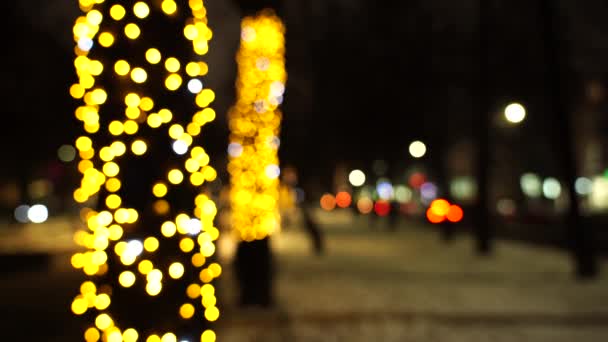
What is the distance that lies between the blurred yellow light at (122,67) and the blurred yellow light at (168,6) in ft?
1.22

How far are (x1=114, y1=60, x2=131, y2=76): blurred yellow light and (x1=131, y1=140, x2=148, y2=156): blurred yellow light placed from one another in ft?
1.20

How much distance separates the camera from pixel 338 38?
29.7m

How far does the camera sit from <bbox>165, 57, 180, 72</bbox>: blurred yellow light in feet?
11.7

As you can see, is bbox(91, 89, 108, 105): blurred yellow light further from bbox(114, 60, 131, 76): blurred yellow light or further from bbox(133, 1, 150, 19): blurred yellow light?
bbox(133, 1, 150, 19): blurred yellow light

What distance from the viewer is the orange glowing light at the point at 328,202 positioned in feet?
229

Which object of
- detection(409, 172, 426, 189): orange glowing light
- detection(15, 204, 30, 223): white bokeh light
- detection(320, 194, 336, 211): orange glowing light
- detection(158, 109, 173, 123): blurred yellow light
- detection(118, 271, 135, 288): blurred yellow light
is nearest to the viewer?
detection(118, 271, 135, 288): blurred yellow light

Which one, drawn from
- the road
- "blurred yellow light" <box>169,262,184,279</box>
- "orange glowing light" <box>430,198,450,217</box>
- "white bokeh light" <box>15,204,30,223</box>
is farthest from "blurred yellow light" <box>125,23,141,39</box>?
"white bokeh light" <box>15,204,30,223</box>

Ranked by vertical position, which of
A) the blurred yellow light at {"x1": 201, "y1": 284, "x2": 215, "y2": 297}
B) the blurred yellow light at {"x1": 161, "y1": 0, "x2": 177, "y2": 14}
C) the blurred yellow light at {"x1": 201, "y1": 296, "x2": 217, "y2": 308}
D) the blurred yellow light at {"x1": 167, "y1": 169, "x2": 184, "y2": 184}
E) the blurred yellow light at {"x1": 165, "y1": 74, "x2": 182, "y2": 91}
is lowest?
the blurred yellow light at {"x1": 201, "y1": 296, "x2": 217, "y2": 308}

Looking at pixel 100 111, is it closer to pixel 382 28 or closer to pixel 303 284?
pixel 303 284

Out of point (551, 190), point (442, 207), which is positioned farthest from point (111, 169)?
point (551, 190)

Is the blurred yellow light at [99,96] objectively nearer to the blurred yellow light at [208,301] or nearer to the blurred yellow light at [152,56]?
the blurred yellow light at [152,56]

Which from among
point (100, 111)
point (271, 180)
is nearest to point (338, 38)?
point (271, 180)

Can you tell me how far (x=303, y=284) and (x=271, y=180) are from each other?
312 centimetres

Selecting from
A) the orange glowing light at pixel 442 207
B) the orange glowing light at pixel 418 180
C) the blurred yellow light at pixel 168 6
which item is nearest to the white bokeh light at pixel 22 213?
the orange glowing light at pixel 442 207
